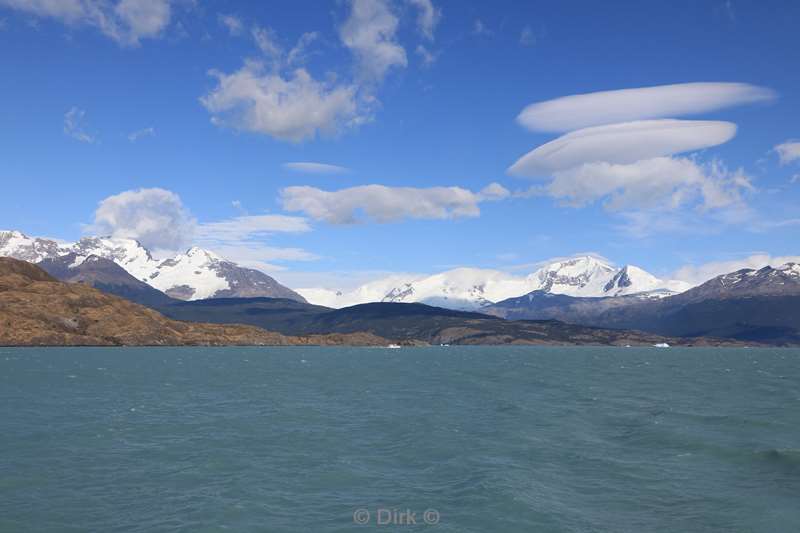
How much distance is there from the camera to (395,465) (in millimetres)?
51875

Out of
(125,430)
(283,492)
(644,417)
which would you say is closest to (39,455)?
(125,430)

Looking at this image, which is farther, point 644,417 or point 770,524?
point 644,417

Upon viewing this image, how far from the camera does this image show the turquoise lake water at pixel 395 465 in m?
38.1

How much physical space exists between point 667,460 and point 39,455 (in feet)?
178

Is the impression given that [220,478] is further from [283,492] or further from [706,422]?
[706,422]

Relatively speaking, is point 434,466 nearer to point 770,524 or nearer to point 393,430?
point 393,430

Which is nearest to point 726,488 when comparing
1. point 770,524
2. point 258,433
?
point 770,524

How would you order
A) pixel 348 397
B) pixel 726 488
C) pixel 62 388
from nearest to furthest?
1. pixel 726 488
2. pixel 348 397
3. pixel 62 388

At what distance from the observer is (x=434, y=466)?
170 feet

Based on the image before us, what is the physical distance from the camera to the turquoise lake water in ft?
125

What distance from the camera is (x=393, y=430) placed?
228 ft

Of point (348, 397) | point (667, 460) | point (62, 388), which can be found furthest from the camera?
point (62, 388)

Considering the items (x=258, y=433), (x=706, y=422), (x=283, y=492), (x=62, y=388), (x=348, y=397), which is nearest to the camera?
(x=283, y=492)

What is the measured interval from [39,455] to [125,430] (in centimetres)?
1407
